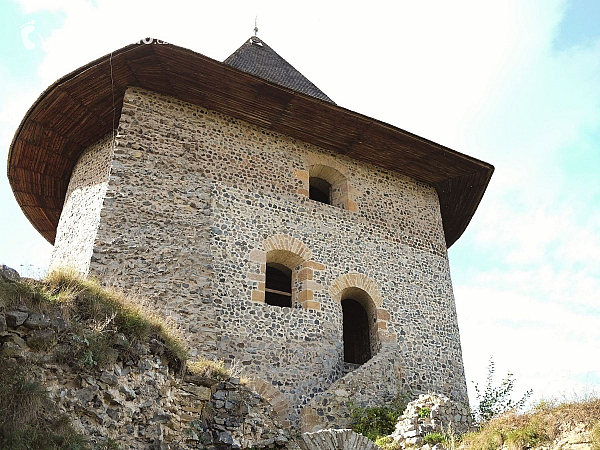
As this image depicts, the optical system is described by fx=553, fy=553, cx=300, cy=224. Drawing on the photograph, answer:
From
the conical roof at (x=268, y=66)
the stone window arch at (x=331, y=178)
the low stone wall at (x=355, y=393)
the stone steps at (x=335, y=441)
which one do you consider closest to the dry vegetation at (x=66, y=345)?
the stone steps at (x=335, y=441)

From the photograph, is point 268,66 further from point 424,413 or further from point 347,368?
point 424,413

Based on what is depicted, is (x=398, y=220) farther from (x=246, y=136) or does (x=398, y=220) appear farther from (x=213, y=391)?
(x=213, y=391)

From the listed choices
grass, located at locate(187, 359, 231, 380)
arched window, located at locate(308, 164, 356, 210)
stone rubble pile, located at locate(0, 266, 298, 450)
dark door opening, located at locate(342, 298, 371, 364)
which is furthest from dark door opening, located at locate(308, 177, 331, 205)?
stone rubble pile, located at locate(0, 266, 298, 450)

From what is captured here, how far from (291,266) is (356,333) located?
2.39m

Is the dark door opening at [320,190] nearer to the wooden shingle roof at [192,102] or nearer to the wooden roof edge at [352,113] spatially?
the wooden shingle roof at [192,102]

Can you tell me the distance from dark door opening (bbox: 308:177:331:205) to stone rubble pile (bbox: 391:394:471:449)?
17.7 feet

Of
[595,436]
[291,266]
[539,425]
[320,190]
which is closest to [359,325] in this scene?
[291,266]

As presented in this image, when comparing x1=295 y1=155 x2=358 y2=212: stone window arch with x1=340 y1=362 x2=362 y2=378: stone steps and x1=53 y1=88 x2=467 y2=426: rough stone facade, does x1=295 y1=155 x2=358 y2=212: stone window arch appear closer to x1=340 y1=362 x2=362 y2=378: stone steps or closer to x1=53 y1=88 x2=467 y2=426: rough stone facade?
x1=53 y1=88 x2=467 y2=426: rough stone facade

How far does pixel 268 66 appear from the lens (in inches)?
554

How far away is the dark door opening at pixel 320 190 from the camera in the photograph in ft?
42.5

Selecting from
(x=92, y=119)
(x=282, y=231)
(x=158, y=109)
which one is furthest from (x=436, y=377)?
(x=92, y=119)

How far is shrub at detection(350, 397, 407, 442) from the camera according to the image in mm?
9039

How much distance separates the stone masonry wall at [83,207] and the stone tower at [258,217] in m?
0.05

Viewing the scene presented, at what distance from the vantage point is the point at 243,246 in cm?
1021
